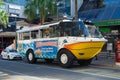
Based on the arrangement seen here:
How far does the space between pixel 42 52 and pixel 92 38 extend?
466 centimetres

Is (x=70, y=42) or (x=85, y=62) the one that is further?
(x=85, y=62)

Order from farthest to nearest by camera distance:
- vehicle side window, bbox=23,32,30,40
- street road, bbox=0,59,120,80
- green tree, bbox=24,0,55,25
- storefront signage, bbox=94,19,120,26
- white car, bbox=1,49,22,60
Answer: green tree, bbox=24,0,55,25
white car, bbox=1,49,22,60
storefront signage, bbox=94,19,120,26
vehicle side window, bbox=23,32,30,40
street road, bbox=0,59,120,80

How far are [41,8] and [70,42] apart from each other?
1465cm

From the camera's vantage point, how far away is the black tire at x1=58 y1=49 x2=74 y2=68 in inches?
735

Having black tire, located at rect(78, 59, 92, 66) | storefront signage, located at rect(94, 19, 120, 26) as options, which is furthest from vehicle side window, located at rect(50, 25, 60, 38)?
storefront signage, located at rect(94, 19, 120, 26)

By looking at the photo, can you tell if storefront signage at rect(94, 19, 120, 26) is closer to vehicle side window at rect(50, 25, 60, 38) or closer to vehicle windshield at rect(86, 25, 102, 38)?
vehicle windshield at rect(86, 25, 102, 38)

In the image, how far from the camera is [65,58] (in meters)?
19.1

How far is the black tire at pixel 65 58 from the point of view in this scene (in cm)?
1867

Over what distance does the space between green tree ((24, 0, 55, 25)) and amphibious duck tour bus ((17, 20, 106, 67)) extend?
10860mm

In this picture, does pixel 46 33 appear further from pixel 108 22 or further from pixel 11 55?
pixel 11 55

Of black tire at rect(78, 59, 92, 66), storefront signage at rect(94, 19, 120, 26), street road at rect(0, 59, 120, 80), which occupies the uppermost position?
storefront signage at rect(94, 19, 120, 26)

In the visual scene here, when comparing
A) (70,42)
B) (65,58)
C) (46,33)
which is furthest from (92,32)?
(46,33)

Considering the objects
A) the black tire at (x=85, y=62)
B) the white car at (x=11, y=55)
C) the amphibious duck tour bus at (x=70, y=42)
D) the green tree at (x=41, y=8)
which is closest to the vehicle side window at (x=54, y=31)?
the amphibious duck tour bus at (x=70, y=42)

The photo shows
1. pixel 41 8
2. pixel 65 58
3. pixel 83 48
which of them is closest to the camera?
pixel 83 48
